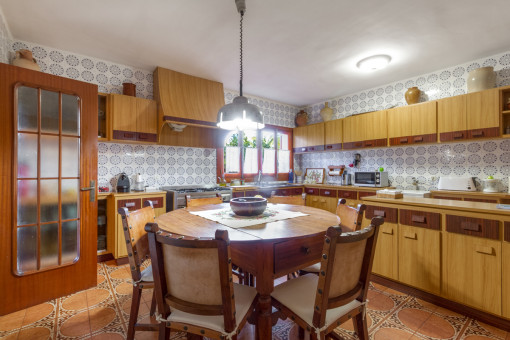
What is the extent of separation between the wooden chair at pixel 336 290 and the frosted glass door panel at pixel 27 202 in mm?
2339

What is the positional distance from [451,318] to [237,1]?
3.20 meters

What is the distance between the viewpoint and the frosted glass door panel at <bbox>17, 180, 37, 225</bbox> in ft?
7.25

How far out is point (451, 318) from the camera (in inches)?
78.5

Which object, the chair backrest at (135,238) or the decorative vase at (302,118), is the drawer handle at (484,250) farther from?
the decorative vase at (302,118)

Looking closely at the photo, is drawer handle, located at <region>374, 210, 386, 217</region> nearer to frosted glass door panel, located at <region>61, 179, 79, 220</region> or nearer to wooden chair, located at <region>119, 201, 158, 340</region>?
wooden chair, located at <region>119, 201, 158, 340</region>

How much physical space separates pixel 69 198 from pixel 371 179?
429 centimetres

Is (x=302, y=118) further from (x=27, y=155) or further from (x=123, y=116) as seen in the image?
(x=27, y=155)

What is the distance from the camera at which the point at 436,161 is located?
3.83 metres

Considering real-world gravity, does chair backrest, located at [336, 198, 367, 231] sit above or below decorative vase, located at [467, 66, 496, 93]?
below

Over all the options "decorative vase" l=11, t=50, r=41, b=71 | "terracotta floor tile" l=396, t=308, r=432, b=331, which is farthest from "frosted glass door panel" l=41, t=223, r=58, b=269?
"terracotta floor tile" l=396, t=308, r=432, b=331

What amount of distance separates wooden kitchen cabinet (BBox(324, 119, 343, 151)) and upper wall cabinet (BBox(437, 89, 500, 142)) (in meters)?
1.59

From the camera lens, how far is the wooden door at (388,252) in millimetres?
2457

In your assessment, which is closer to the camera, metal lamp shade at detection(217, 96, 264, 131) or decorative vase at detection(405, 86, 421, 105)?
metal lamp shade at detection(217, 96, 264, 131)

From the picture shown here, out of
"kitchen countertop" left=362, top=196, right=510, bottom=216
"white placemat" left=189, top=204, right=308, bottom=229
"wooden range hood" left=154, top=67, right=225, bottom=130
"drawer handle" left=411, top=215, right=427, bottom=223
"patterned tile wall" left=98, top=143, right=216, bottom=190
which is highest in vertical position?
"wooden range hood" left=154, top=67, right=225, bottom=130
